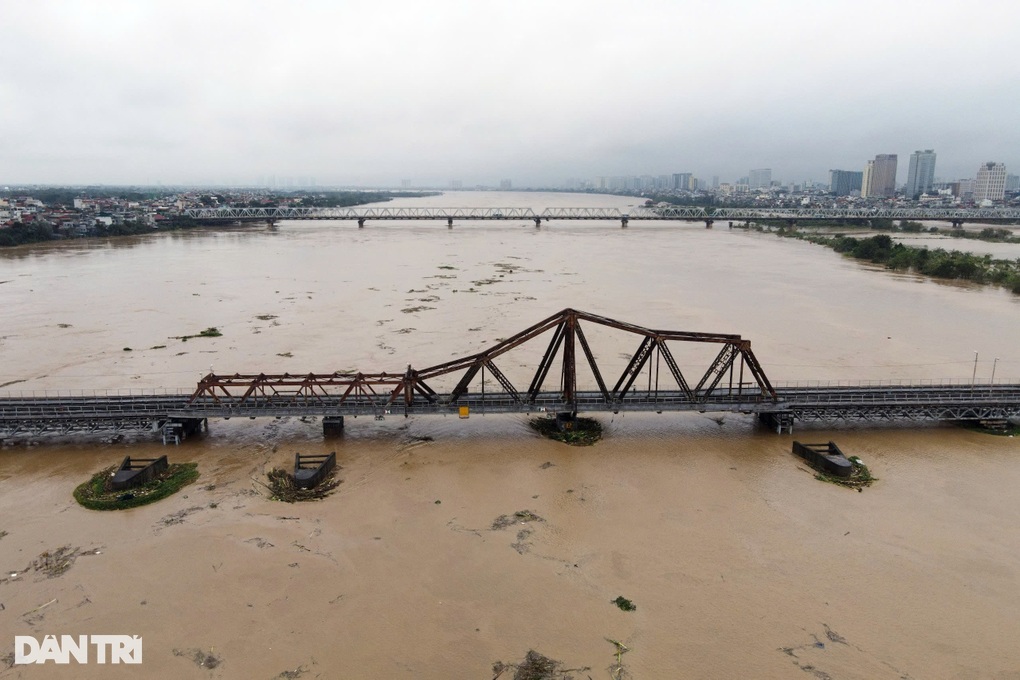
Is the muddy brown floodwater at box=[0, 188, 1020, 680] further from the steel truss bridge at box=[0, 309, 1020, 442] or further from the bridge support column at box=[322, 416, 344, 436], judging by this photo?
the steel truss bridge at box=[0, 309, 1020, 442]

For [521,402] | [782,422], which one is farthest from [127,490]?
[782,422]

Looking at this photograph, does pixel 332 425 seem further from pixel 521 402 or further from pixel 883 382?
pixel 883 382

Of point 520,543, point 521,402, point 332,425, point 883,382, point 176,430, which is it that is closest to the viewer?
point 520,543

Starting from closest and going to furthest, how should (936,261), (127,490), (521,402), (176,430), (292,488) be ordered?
1. (127,490)
2. (292,488)
3. (176,430)
4. (521,402)
5. (936,261)

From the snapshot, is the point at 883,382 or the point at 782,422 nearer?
the point at 782,422

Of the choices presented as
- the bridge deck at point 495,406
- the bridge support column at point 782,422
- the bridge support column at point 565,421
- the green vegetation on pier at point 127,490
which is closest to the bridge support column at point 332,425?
the bridge deck at point 495,406

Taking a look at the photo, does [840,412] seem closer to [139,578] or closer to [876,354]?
[876,354]

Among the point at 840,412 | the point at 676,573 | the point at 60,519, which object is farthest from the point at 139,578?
the point at 840,412

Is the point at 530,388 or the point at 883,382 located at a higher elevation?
the point at 530,388

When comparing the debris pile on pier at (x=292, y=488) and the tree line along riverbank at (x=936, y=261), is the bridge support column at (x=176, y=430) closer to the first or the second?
the debris pile on pier at (x=292, y=488)

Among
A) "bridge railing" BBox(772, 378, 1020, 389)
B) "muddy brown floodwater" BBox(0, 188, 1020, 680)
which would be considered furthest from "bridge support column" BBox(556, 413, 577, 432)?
"bridge railing" BBox(772, 378, 1020, 389)

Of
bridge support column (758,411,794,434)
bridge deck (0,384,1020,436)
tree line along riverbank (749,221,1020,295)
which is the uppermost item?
tree line along riverbank (749,221,1020,295)
